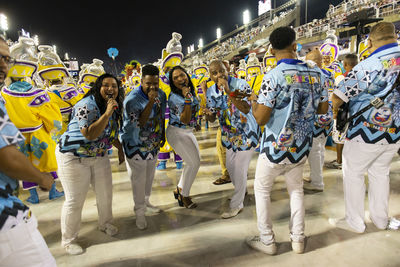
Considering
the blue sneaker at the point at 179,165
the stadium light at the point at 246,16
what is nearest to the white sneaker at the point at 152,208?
the blue sneaker at the point at 179,165

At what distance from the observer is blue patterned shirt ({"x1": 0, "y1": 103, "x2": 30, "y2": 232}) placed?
988 mm

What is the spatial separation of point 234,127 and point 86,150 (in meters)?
1.53

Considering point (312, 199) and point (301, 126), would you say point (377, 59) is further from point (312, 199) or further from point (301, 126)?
point (312, 199)

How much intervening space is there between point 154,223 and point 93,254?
2.36ft

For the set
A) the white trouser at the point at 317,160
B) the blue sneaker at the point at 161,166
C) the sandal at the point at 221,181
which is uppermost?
the white trouser at the point at 317,160

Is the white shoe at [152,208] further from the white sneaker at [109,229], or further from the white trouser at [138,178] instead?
the white sneaker at [109,229]

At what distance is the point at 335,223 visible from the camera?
258 centimetres

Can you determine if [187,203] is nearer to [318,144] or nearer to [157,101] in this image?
[157,101]

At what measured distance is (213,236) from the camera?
2.52 meters

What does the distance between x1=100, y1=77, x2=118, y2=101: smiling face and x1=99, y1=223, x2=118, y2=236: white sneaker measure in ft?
4.48

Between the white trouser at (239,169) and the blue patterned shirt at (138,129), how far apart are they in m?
0.89

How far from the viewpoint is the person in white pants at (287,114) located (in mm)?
1856

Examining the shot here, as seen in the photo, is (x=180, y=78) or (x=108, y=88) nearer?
(x=108, y=88)

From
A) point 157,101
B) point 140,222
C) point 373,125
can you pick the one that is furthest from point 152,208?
point 373,125
